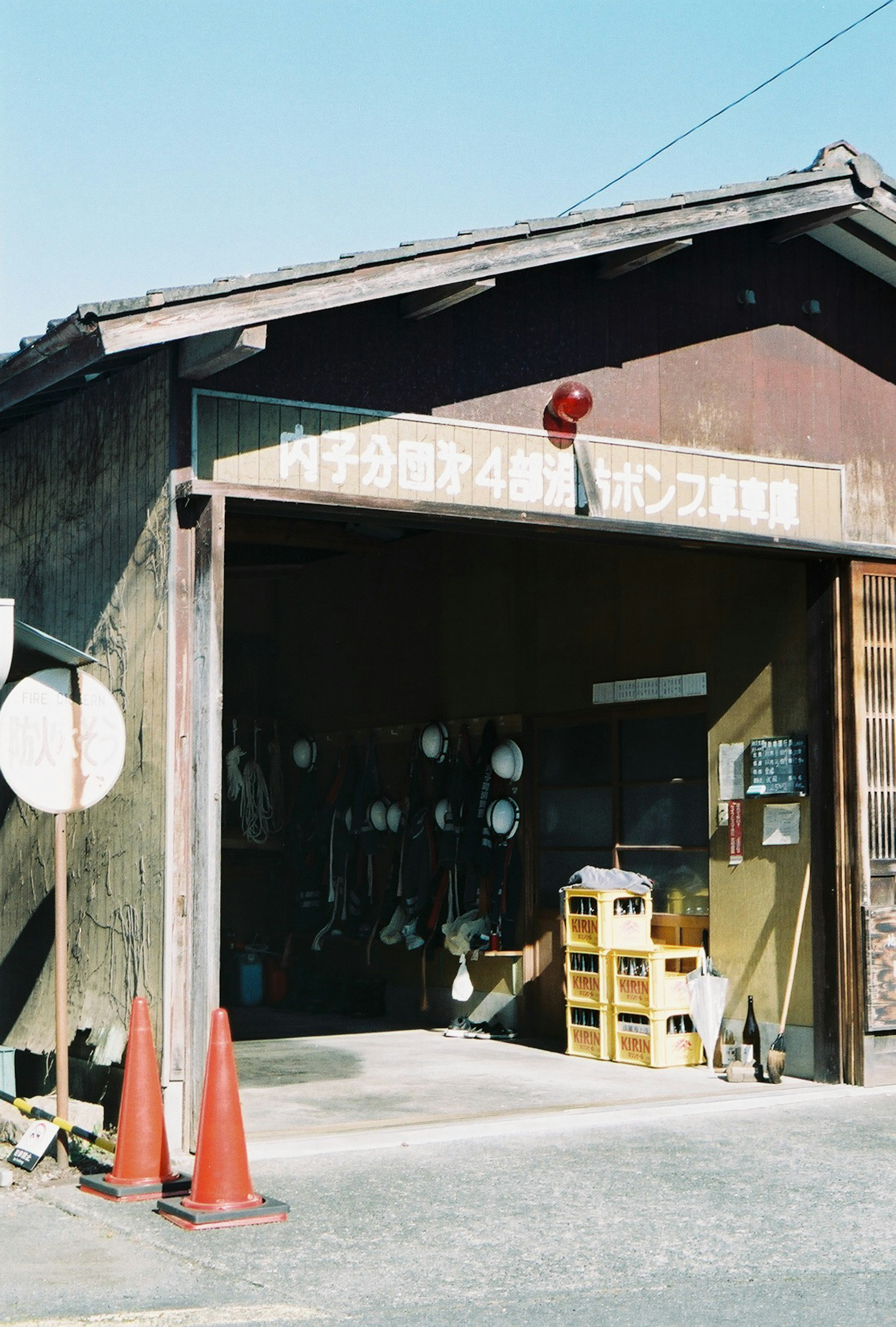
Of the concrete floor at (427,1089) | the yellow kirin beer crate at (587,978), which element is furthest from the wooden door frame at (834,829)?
the yellow kirin beer crate at (587,978)

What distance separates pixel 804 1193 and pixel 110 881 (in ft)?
12.8

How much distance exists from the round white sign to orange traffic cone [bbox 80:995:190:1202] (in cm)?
110

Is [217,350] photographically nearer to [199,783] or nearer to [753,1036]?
[199,783]

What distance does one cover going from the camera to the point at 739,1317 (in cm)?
515

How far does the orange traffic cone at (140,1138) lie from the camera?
695 centimetres

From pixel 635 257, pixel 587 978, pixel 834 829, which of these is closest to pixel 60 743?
pixel 635 257

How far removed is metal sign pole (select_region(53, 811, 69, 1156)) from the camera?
296 inches

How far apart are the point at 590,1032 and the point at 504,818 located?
7.04 feet

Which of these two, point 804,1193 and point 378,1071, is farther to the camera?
point 378,1071

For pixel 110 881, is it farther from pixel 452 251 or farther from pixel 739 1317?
pixel 739 1317

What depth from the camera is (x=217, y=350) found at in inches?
306

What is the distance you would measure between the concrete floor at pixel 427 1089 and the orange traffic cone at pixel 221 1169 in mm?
1284

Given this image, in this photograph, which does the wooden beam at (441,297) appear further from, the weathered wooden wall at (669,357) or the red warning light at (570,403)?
the red warning light at (570,403)

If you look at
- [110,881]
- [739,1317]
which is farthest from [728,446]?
[739,1317]
